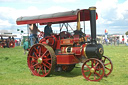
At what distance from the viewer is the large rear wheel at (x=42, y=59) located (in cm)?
642

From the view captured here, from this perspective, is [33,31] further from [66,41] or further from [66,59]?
[66,59]

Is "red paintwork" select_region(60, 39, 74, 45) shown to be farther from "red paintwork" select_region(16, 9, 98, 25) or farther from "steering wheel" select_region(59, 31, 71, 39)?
"red paintwork" select_region(16, 9, 98, 25)

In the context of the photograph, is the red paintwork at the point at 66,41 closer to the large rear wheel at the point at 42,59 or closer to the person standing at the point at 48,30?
the large rear wheel at the point at 42,59

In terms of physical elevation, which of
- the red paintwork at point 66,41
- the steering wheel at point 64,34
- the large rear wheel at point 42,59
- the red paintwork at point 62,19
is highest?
the red paintwork at point 62,19

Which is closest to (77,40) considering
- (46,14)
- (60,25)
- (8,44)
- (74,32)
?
(74,32)

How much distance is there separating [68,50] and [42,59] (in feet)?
2.97

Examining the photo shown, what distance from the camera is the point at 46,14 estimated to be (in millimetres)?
7035

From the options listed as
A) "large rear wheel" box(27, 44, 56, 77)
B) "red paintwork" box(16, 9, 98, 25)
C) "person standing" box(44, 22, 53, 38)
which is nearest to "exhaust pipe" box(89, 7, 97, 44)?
"red paintwork" box(16, 9, 98, 25)

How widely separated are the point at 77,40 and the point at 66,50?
1.67 ft

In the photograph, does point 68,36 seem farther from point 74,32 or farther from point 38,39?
point 38,39

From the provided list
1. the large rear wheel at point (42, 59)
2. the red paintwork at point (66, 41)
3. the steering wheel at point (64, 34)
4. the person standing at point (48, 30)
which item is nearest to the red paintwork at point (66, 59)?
the large rear wheel at point (42, 59)

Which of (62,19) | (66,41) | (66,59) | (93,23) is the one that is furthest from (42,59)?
(93,23)

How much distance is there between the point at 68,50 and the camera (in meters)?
6.64

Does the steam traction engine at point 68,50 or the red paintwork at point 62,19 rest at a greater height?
the red paintwork at point 62,19
